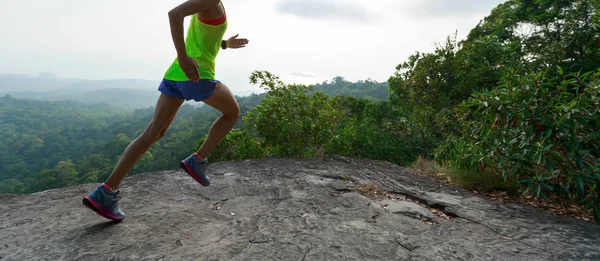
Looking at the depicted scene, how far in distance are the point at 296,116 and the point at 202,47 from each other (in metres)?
3.84

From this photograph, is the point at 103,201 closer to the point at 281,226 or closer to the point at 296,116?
the point at 281,226

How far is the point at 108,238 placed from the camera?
1761mm

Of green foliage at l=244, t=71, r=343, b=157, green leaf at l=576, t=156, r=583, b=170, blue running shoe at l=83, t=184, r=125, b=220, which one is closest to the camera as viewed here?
blue running shoe at l=83, t=184, r=125, b=220

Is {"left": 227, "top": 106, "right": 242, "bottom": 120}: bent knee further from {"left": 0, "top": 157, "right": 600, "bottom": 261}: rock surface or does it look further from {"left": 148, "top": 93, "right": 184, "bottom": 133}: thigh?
{"left": 0, "top": 157, "right": 600, "bottom": 261}: rock surface

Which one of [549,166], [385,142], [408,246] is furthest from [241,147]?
[385,142]

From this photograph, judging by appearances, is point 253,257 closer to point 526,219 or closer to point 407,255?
point 407,255

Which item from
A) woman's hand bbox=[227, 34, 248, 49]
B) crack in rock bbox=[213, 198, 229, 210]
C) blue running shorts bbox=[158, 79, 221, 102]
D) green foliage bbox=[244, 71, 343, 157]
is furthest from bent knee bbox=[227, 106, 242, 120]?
green foliage bbox=[244, 71, 343, 157]

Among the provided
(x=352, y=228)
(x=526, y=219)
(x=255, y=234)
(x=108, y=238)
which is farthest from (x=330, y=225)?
(x=526, y=219)

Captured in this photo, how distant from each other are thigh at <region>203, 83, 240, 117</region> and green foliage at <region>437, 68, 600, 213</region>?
7.59ft

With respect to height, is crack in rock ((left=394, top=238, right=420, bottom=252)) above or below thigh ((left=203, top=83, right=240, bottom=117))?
below

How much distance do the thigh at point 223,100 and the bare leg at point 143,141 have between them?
202 millimetres

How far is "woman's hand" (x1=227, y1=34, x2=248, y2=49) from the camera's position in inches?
97.0

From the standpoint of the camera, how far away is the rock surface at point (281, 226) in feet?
5.61

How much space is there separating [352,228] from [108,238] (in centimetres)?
145
